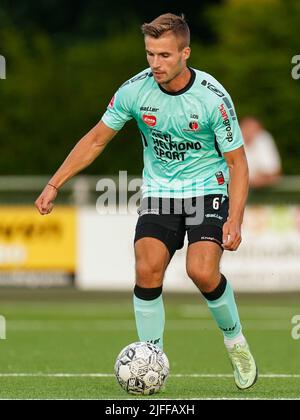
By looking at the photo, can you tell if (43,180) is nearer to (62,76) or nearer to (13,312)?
(13,312)

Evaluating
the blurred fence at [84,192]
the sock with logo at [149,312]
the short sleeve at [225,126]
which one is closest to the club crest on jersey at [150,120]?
the short sleeve at [225,126]

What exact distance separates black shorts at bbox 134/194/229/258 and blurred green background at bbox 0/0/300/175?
12503 mm

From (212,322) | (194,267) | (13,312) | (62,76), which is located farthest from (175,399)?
(62,76)

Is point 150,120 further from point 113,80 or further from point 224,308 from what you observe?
point 113,80

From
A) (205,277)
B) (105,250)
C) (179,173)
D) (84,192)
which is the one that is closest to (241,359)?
(205,277)

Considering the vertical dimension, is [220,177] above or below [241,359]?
above

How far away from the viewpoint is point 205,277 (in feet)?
29.5

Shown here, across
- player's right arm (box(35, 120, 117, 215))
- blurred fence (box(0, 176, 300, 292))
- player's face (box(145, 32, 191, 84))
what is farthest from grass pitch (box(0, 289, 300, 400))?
player's face (box(145, 32, 191, 84))

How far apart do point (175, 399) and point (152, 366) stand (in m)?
0.36

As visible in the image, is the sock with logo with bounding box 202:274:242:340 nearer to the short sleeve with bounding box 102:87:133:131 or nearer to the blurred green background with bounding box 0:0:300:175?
the short sleeve with bounding box 102:87:133:131

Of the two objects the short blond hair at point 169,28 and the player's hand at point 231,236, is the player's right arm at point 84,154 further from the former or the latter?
the player's hand at point 231,236

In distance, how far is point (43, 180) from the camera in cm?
1950

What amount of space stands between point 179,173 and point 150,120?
1.30 feet

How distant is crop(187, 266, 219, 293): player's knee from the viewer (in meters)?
8.98
